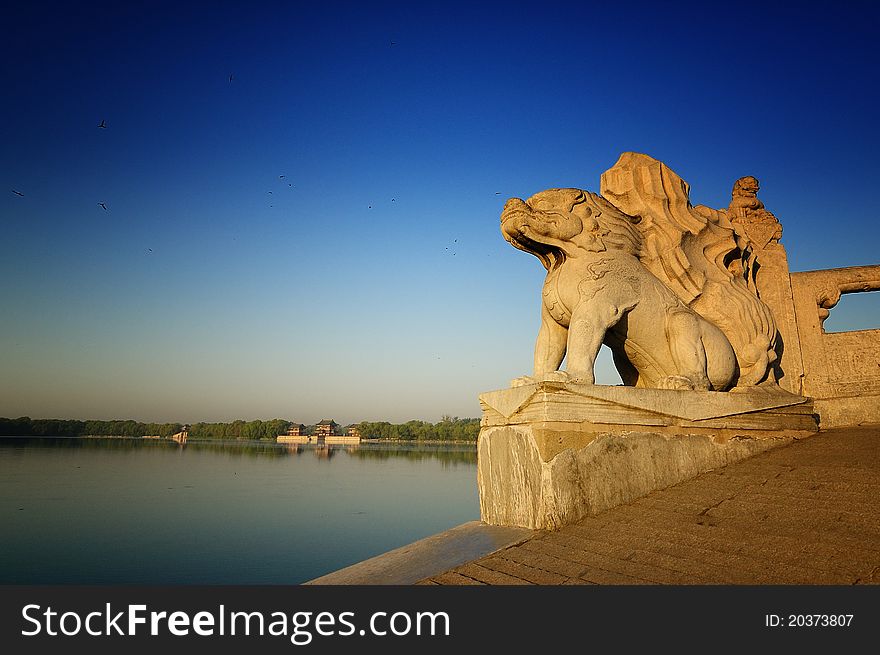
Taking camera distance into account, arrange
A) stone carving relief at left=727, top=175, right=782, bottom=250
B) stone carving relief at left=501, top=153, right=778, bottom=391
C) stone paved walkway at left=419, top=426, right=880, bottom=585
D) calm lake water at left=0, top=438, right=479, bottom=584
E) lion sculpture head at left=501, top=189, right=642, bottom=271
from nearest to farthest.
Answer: stone paved walkway at left=419, top=426, right=880, bottom=585 → stone carving relief at left=501, top=153, right=778, bottom=391 → lion sculpture head at left=501, top=189, right=642, bottom=271 → stone carving relief at left=727, top=175, right=782, bottom=250 → calm lake water at left=0, top=438, right=479, bottom=584

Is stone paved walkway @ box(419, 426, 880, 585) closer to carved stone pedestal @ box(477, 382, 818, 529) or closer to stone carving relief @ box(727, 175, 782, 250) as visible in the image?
carved stone pedestal @ box(477, 382, 818, 529)

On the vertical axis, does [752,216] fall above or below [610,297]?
above

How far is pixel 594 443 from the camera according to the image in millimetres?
2998

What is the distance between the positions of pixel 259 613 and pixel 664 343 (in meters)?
3.06

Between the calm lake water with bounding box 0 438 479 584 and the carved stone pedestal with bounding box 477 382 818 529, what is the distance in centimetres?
849

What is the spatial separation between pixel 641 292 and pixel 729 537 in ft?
6.13

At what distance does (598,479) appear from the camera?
295 cm

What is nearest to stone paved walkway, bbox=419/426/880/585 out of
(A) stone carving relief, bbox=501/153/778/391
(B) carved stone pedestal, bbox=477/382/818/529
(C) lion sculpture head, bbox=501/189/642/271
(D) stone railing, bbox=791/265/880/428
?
(B) carved stone pedestal, bbox=477/382/818/529

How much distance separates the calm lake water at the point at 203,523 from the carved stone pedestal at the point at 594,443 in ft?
27.9

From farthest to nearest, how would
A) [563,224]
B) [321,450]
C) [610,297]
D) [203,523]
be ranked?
[321,450], [203,523], [563,224], [610,297]

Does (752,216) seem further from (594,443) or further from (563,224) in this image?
(594,443)

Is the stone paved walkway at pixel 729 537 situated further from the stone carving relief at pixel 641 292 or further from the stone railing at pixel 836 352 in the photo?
the stone railing at pixel 836 352

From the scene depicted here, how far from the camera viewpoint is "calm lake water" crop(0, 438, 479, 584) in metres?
11.1

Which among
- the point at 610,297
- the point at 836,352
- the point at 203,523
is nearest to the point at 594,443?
the point at 610,297
